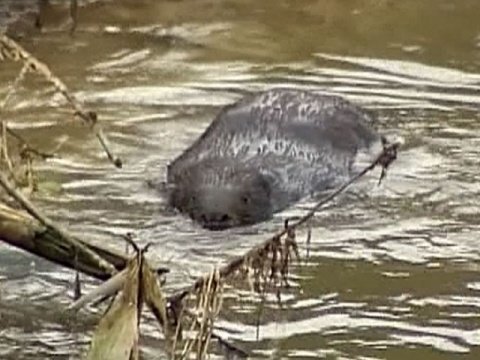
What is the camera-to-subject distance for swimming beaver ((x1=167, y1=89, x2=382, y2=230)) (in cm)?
670

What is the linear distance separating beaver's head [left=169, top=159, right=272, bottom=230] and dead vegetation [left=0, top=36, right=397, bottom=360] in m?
1.62

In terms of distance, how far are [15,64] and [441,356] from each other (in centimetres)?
445

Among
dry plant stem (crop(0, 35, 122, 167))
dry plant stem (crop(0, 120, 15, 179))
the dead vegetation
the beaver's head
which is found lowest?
the beaver's head

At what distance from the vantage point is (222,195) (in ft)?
21.9

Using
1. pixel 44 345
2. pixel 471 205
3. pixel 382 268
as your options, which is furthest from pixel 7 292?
pixel 471 205

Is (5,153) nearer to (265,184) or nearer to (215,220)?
(215,220)

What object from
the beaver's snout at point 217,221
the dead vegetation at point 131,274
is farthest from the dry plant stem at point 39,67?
the beaver's snout at point 217,221

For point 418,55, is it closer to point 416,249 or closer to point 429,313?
point 416,249

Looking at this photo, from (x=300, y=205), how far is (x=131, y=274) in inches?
99.3

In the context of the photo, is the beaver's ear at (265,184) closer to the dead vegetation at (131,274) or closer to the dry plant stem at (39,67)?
the dead vegetation at (131,274)

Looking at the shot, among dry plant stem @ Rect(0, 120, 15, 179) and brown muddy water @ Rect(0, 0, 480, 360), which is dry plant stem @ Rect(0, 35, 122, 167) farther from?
brown muddy water @ Rect(0, 0, 480, 360)

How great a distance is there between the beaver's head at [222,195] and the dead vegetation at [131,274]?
1615 millimetres

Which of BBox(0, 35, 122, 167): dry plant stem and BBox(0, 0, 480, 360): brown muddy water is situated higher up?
BBox(0, 35, 122, 167): dry plant stem

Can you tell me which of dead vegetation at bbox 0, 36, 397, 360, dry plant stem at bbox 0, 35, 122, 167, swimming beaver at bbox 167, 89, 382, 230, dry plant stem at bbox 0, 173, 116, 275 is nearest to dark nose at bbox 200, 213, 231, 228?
swimming beaver at bbox 167, 89, 382, 230
